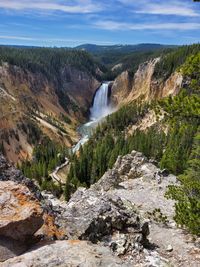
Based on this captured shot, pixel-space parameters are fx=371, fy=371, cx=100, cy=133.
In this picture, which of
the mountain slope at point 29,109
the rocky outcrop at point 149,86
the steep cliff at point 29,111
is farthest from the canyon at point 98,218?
the rocky outcrop at point 149,86

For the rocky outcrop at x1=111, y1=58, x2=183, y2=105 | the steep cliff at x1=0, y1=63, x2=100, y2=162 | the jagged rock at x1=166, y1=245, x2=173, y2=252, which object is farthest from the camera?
the rocky outcrop at x1=111, y1=58, x2=183, y2=105

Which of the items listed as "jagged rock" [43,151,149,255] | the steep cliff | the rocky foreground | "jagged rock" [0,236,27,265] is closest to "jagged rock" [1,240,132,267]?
the rocky foreground

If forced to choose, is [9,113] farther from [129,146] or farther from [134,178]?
[134,178]

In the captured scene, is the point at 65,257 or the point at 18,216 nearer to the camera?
the point at 65,257

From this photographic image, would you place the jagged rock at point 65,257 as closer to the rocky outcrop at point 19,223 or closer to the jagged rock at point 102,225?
the rocky outcrop at point 19,223

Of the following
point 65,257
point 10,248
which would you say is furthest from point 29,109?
point 65,257

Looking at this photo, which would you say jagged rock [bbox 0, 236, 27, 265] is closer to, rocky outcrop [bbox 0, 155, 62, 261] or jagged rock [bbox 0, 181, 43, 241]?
rocky outcrop [bbox 0, 155, 62, 261]

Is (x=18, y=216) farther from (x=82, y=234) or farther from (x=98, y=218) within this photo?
(x=98, y=218)
